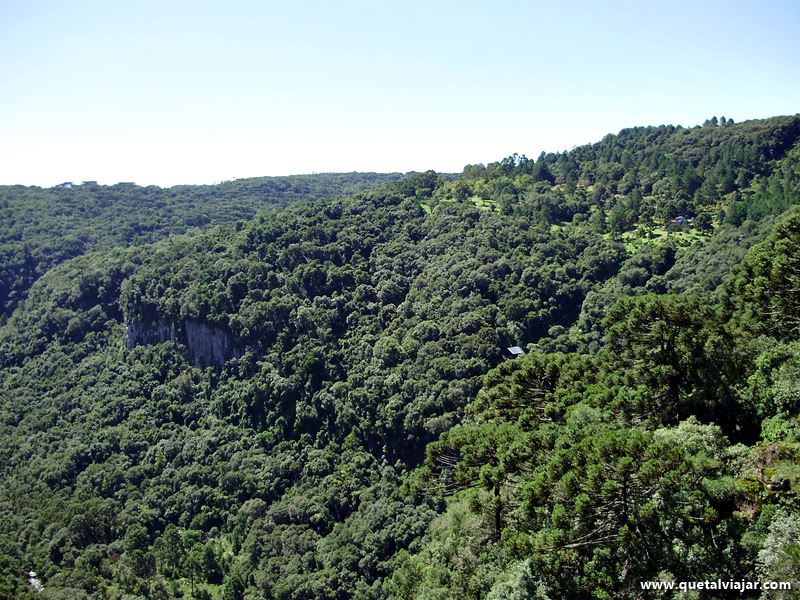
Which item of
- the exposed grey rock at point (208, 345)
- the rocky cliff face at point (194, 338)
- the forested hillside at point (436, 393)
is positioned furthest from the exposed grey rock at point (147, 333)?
the exposed grey rock at point (208, 345)

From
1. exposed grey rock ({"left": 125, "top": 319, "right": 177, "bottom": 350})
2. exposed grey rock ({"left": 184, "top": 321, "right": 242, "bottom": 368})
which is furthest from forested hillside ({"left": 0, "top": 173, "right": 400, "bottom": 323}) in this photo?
exposed grey rock ({"left": 184, "top": 321, "right": 242, "bottom": 368})

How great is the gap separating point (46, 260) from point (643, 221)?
14612 centimetres

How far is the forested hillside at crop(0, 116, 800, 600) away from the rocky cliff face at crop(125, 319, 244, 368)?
583 mm

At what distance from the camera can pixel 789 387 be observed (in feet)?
79.8

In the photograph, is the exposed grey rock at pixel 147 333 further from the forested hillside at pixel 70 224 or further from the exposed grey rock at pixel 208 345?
the forested hillside at pixel 70 224

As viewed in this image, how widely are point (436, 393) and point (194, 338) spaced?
A: 2032 inches

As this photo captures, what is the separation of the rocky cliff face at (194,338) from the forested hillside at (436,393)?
0.58 metres

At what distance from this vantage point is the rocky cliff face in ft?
323

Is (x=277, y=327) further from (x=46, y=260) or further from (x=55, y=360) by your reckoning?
(x=46, y=260)

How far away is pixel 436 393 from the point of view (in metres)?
72.1

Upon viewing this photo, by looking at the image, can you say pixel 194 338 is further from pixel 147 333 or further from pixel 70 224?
pixel 70 224

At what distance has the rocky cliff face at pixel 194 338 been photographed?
98500 mm

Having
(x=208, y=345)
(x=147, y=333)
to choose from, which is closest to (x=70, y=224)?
(x=147, y=333)

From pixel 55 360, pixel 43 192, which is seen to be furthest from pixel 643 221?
pixel 43 192
